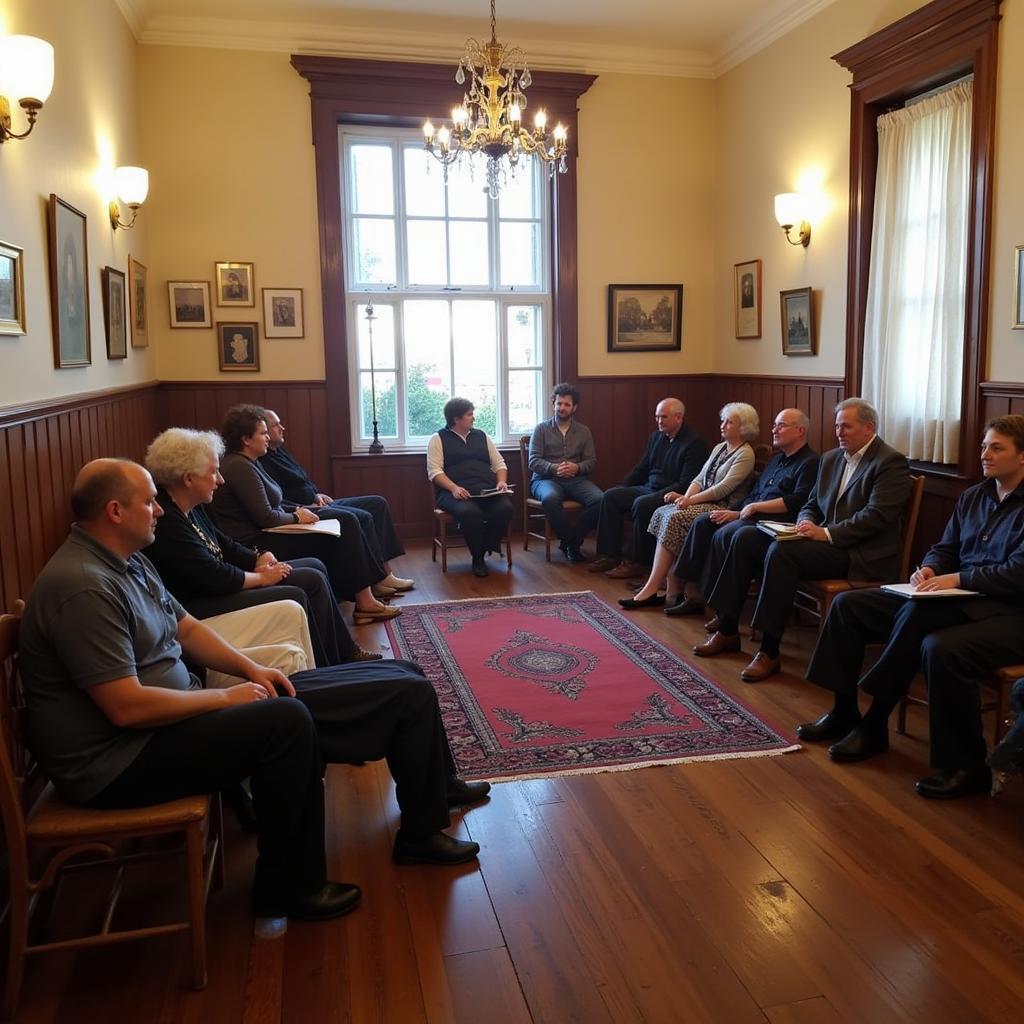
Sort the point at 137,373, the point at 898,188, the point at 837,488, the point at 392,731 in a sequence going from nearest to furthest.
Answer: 1. the point at 392,731
2. the point at 837,488
3. the point at 898,188
4. the point at 137,373

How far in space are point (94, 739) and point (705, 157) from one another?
6.52m

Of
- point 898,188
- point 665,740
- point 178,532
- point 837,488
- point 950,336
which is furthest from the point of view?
point 898,188

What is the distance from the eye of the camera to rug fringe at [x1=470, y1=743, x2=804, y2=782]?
10.6 ft

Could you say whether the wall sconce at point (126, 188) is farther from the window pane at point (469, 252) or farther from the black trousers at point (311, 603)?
the window pane at point (469, 252)

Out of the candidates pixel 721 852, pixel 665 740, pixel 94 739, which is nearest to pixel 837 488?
pixel 665 740

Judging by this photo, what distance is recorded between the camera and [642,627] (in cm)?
495

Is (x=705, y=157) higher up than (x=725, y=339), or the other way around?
(x=705, y=157)

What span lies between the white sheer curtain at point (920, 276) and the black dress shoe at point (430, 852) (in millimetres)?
3302

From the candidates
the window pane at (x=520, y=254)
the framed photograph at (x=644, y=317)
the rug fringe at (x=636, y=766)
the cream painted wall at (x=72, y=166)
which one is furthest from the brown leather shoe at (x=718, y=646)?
the window pane at (x=520, y=254)

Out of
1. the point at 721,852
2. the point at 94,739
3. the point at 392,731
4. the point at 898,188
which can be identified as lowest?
the point at 721,852

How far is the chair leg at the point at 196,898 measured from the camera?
2.10m

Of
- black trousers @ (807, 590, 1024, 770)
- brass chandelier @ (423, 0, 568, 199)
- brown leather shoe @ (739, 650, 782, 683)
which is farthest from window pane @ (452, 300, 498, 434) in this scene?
black trousers @ (807, 590, 1024, 770)

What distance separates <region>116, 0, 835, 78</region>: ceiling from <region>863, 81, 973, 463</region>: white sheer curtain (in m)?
1.35

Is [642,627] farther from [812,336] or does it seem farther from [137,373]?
[137,373]
